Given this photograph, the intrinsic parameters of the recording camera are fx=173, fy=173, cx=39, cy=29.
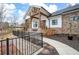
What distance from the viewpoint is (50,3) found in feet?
7.63

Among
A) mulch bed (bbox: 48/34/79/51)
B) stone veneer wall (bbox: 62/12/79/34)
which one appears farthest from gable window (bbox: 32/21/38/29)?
stone veneer wall (bbox: 62/12/79/34)

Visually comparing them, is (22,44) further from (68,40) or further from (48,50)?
(68,40)

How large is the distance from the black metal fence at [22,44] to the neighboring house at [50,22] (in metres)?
0.10

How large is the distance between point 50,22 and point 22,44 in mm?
480

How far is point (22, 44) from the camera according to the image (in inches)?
91.2

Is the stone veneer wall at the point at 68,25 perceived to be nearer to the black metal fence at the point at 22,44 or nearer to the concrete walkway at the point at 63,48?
the concrete walkway at the point at 63,48

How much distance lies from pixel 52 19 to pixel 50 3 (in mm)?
217

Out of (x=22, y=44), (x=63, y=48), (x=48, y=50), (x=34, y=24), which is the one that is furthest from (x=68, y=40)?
(x=22, y=44)

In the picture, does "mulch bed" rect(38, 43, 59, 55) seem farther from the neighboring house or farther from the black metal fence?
the neighboring house

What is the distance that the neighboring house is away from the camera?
2.28 m

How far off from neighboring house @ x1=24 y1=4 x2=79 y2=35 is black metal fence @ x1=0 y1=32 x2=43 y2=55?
96mm

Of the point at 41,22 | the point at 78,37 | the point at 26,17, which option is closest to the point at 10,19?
the point at 26,17

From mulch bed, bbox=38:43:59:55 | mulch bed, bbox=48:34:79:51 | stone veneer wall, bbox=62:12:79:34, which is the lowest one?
mulch bed, bbox=38:43:59:55
